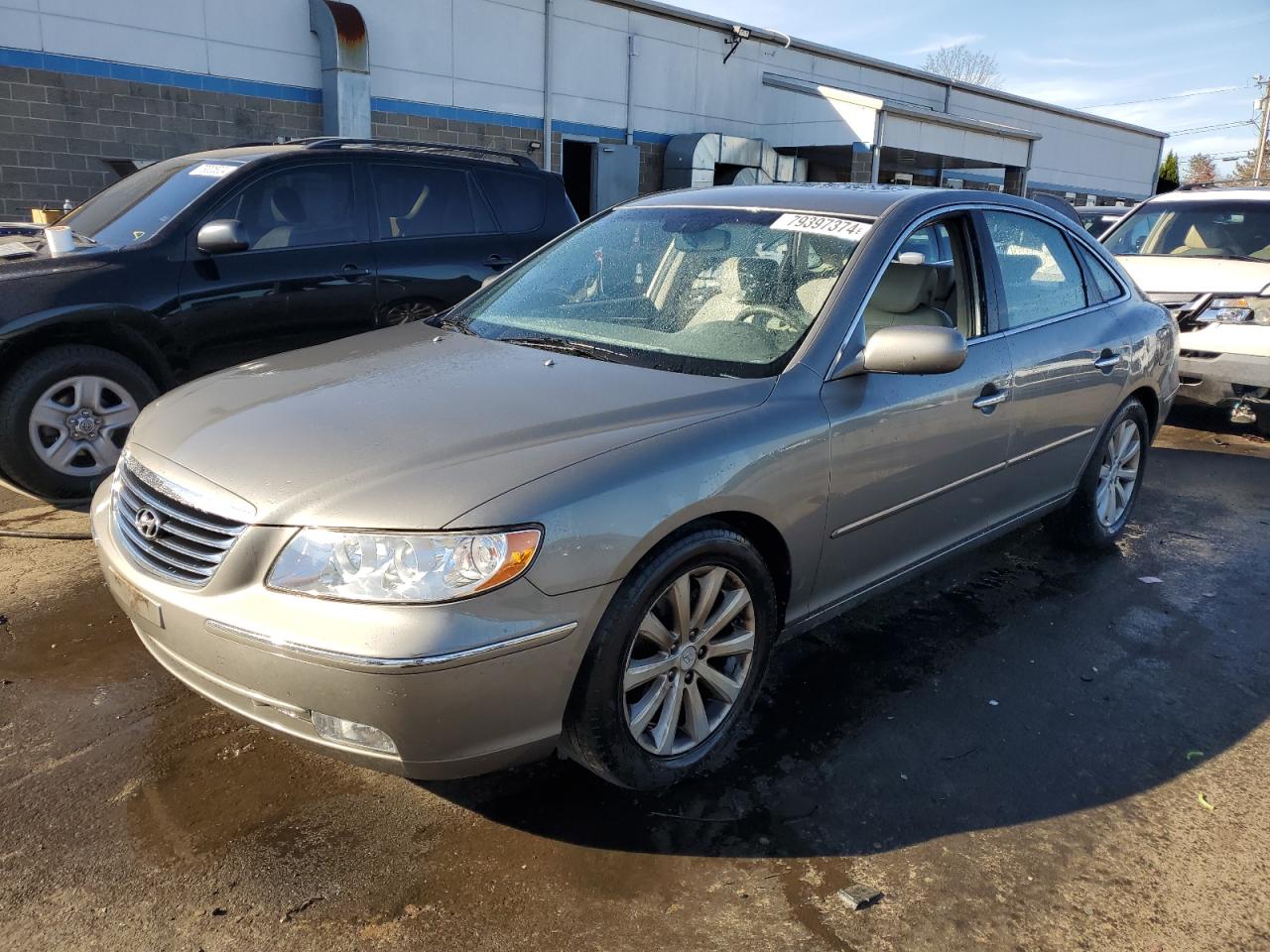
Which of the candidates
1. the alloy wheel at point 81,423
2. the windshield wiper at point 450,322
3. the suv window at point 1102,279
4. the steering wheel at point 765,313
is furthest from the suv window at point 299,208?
the suv window at point 1102,279

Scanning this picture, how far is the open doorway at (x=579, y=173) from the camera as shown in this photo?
1928 centimetres

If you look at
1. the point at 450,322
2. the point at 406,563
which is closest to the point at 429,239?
the point at 450,322

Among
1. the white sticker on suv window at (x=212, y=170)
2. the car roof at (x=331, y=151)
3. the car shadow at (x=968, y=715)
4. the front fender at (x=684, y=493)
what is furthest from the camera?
the car roof at (x=331, y=151)

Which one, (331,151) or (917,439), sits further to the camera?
(331,151)

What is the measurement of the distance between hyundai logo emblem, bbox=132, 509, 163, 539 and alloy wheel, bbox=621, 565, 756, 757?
1.30 m

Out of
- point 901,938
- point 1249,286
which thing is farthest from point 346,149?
point 1249,286

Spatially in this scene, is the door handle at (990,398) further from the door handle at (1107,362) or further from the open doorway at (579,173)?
the open doorway at (579,173)

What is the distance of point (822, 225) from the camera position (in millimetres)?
3416

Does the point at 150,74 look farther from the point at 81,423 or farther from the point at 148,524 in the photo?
the point at 148,524

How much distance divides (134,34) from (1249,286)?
13.1 metres

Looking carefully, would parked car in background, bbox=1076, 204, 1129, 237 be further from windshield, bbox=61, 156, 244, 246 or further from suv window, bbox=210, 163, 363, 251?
windshield, bbox=61, 156, 244, 246

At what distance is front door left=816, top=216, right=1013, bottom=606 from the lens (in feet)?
10.0

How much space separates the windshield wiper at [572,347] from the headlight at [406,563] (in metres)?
1.02

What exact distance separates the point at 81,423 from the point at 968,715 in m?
4.39
